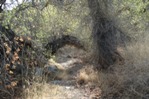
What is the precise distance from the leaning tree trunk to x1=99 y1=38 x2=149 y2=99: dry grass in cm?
114

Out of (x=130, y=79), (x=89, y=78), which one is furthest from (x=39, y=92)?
(x=89, y=78)

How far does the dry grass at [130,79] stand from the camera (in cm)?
804

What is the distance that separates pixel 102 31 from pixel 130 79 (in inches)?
137

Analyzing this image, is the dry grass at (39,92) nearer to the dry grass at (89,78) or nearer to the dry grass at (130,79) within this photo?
the dry grass at (130,79)

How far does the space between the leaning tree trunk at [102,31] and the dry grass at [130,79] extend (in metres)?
1.14

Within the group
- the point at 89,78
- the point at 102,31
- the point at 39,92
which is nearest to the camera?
the point at 39,92

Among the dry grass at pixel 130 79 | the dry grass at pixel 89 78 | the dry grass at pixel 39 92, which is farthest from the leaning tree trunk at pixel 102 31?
the dry grass at pixel 39 92

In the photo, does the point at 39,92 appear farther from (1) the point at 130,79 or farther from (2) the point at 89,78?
(2) the point at 89,78

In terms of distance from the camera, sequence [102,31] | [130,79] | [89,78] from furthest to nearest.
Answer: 1. [102,31]
2. [89,78]
3. [130,79]

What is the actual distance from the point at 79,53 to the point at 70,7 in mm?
5840

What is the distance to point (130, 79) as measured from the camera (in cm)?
843

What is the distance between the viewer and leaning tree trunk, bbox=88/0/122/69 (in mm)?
11391

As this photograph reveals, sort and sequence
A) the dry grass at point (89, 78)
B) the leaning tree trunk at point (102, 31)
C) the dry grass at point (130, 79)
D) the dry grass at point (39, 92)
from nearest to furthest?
the dry grass at point (39, 92)
the dry grass at point (130, 79)
the dry grass at point (89, 78)
the leaning tree trunk at point (102, 31)

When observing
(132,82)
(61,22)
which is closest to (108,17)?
(132,82)
